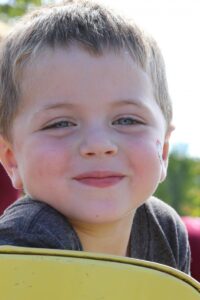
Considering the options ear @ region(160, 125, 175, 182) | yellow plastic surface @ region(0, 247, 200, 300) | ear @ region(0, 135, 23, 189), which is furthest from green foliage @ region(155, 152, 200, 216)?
yellow plastic surface @ region(0, 247, 200, 300)

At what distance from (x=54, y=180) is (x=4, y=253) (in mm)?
407

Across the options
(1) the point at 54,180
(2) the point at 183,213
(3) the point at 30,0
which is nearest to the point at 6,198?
(1) the point at 54,180

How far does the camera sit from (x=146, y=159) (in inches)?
52.4

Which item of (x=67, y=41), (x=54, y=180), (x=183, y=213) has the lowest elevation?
(x=183, y=213)

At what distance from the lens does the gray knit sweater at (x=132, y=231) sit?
1207mm

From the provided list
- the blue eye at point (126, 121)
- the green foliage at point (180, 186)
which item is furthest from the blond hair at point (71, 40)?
the green foliage at point (180, 186)

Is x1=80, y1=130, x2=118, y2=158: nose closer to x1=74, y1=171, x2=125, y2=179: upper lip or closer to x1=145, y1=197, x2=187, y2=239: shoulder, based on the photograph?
x1=74, y1=171, x2=125, y2=179: upper lip

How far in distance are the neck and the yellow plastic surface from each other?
477 millimetres

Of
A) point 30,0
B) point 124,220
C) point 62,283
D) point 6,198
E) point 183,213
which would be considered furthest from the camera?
point 183,213

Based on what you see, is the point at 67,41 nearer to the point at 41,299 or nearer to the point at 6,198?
the point at 41,299

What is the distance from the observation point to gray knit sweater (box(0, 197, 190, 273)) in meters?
1.21

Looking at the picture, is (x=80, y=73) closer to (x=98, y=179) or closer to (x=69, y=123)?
(x=69, y=123)

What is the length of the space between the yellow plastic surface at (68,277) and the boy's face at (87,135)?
0.37 metres

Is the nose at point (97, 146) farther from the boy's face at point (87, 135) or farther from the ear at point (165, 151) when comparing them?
the ear at point (165, 151)
